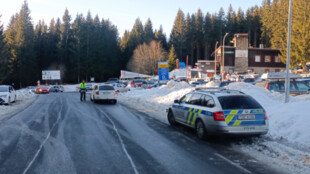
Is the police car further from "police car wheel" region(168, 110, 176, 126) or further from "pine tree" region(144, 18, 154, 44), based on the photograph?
"pine tree" region(144, 18, 154, 44)

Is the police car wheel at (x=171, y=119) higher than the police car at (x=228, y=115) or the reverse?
the reverse

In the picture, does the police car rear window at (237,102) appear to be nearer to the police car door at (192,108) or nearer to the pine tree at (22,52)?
the police car door at (192,108)

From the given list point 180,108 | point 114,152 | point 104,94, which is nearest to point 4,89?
point 104,94

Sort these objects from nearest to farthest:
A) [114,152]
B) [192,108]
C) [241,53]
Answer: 1. [114,152]
2. [192,108]
3. [241,53]

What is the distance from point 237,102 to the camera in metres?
8.55

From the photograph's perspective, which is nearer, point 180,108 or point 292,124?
point 292,124

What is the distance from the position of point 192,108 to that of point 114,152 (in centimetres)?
366

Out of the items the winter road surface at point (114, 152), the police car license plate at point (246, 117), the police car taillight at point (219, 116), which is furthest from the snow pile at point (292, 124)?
the winter road surface at point (114, 152)

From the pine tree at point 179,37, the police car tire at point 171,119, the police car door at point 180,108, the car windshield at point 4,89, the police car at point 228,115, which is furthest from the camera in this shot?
the pine tree at point 179,37

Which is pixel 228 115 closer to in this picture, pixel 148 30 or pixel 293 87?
pixel 293 87

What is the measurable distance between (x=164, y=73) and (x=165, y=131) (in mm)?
15567

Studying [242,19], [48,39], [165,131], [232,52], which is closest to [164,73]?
[165,131]

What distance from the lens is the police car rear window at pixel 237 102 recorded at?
8.39 m

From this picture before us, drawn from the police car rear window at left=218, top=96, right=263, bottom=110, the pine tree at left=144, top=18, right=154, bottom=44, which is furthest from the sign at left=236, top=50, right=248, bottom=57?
the police car rear window at left=218, top=96, right=263, bottom=110
